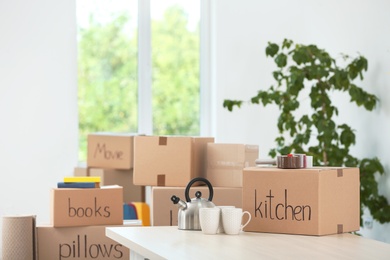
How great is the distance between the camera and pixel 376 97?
4207 millimetres

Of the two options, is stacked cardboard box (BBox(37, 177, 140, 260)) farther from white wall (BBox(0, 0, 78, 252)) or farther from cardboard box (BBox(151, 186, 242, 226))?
white wall (BBox(0, 0, 78, 252))

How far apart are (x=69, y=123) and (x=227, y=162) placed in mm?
1962

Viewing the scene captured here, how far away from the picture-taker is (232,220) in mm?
2572

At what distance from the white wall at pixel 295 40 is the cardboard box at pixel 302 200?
63.3 inches

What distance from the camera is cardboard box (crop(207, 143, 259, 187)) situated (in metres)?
3.73

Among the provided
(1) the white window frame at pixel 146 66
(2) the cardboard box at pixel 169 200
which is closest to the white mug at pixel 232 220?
(2) the cardboard box at pixel 169 200

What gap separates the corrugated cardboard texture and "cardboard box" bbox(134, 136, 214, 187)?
0.35 m

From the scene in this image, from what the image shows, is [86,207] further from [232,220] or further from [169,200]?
[232,220]

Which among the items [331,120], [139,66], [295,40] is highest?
[295,40]

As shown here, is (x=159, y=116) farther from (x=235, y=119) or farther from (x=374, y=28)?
(x=374, y=28)

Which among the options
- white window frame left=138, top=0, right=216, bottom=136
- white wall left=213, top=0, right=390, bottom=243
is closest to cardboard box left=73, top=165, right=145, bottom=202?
white window frame left=138, top=0, right=216, bottom=136

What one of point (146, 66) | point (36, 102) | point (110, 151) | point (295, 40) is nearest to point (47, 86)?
point (36, 102)

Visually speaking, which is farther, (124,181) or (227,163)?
(124,181)

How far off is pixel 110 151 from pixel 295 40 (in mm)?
1459
